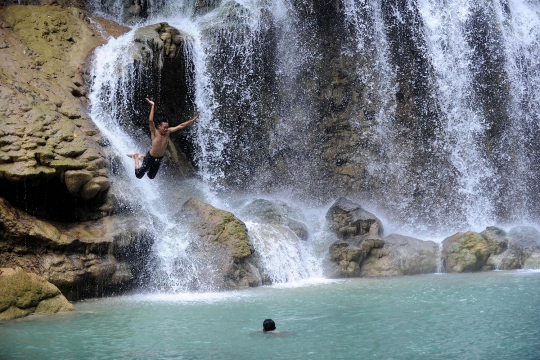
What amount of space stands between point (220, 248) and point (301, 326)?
4420 mm

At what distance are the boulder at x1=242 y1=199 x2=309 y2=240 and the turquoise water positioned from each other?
3.42 m

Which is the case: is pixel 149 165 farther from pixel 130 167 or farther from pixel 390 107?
pixel 390 107

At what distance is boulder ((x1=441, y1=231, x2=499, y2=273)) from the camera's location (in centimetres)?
1364

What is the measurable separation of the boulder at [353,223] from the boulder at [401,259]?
1.79 feet

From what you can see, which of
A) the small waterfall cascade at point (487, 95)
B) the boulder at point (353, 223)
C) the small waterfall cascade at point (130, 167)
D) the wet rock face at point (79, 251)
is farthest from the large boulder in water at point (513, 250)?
the wet rock face at point (79, 251)

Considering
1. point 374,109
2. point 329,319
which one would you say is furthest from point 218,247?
point 374,109

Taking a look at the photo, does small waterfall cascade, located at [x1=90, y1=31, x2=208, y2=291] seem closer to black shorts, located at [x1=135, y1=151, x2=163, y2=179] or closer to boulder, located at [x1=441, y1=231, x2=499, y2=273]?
black shorts, located at [x1=135, y1=151, x2=163, y2=179]

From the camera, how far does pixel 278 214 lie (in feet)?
48.5

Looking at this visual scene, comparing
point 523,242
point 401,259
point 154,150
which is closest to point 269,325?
point 154,150

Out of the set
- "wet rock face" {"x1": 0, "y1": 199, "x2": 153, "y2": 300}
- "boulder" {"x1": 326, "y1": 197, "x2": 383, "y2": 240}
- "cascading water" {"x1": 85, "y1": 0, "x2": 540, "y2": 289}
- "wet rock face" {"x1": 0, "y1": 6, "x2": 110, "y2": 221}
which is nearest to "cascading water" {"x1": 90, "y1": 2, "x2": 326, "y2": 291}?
"cascading water" {"x1": 85, "y1": 0, "x2": 540, "y2": 289}

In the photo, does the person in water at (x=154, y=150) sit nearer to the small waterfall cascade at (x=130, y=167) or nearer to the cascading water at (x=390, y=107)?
the small waterfall cascade at (x=130, y=167)

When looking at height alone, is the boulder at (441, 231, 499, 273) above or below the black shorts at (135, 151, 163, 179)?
below

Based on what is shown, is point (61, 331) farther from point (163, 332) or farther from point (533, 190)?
point (533, 190)

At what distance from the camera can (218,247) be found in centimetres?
1191
